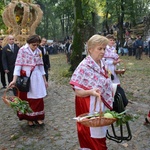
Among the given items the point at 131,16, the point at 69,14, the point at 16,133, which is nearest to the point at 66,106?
the point at 16,133

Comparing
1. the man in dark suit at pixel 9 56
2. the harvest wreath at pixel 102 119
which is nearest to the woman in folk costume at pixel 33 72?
the harvest wreath at pixel 102 119

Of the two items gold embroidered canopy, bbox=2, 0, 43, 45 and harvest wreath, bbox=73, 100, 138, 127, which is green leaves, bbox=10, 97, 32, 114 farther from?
gold embroidered canopy, bbox=2, 0, 43, 45

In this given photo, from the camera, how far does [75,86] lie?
3.15 metres

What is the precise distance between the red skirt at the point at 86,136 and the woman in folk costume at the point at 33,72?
2.04 metres

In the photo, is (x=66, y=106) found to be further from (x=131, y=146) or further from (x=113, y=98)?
(x=113, y=98)

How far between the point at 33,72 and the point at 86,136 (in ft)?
7.50

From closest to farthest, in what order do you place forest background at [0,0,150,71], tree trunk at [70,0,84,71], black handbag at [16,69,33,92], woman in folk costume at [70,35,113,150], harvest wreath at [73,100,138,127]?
harvest wreath at [73,100,138,127] → woman in folk costume at [70,35,113,150] → black handbag at [16,69,33,92] → tree trunk at [70,0,84,71] → forest background at [0,0,150,71]

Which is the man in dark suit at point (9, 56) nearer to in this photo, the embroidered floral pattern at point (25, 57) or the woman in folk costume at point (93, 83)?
the embroidered floral pattern at point (25, 57)

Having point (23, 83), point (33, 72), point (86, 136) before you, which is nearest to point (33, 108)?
point (23, 83)

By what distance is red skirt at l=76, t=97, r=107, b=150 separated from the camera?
325 centimetres

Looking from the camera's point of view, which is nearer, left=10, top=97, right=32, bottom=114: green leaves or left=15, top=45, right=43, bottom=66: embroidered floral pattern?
left=10, top=97, right=32, bottom=114: green leaves

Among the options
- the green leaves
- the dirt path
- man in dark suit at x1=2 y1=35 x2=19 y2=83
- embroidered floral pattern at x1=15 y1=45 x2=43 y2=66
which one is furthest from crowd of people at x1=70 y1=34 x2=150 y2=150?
man in dark suit at x1=2 y1=35 x2=19 y2=83

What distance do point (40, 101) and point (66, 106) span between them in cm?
186

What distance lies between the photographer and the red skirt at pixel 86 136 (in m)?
3.25
